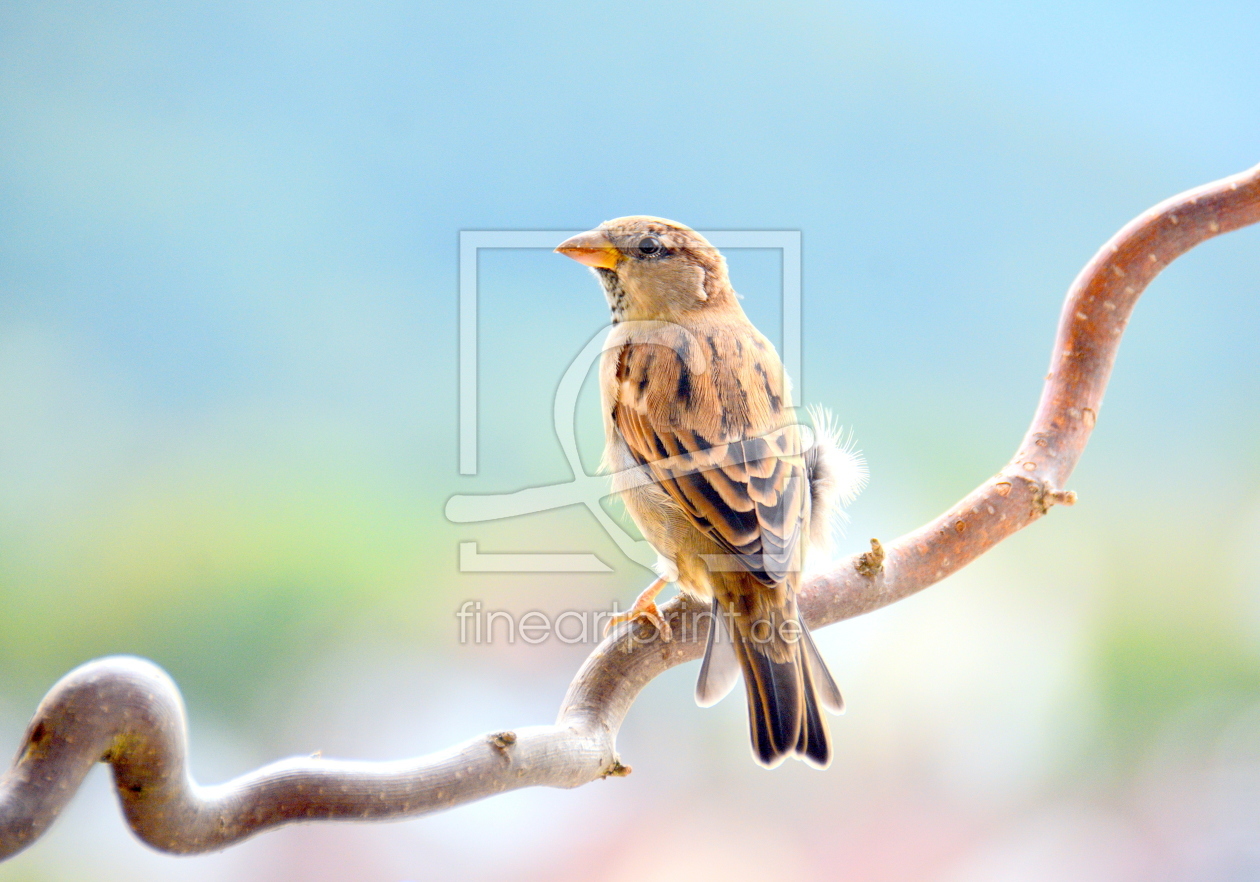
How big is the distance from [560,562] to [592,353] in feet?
1.27

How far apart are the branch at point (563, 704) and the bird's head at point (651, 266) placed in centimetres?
42

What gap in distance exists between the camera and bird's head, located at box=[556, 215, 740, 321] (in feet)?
4.39

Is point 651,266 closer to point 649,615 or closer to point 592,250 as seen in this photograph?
point 592,250

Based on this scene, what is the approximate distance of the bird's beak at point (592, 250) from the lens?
1312 millimetres

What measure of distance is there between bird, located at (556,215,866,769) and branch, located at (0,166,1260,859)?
0.34 feet

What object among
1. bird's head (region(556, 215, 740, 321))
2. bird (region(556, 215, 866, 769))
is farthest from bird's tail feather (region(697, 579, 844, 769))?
bird's head (region(556, 215, 740, 321))

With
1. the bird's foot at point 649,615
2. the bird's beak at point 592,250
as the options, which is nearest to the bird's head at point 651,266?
the bird's beak at point 592,250

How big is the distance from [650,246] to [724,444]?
33 cm

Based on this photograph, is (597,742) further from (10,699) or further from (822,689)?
(10,699)

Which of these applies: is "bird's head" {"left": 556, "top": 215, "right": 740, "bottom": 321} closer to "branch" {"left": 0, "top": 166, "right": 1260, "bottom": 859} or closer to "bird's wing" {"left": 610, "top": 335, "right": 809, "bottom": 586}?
"bird's wing" {"left": 610, "top": 335, "right": 809, "bottom": 586}

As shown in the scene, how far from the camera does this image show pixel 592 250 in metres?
1.33

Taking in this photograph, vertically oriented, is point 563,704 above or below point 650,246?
below

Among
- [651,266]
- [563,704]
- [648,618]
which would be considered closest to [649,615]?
[648,618]

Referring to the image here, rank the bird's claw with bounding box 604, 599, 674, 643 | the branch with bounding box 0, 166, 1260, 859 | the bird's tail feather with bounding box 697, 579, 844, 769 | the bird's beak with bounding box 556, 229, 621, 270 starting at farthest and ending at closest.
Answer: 1. the bird's beak with bounding box 556, 229, 621, 270
2. the bird's claw with bounding box 604, 599, 674, 643
3. the bird's tail feather with bounding box 697, 579, 844, 769
4. the branch with bounding box 0, 166, 1260, 859
